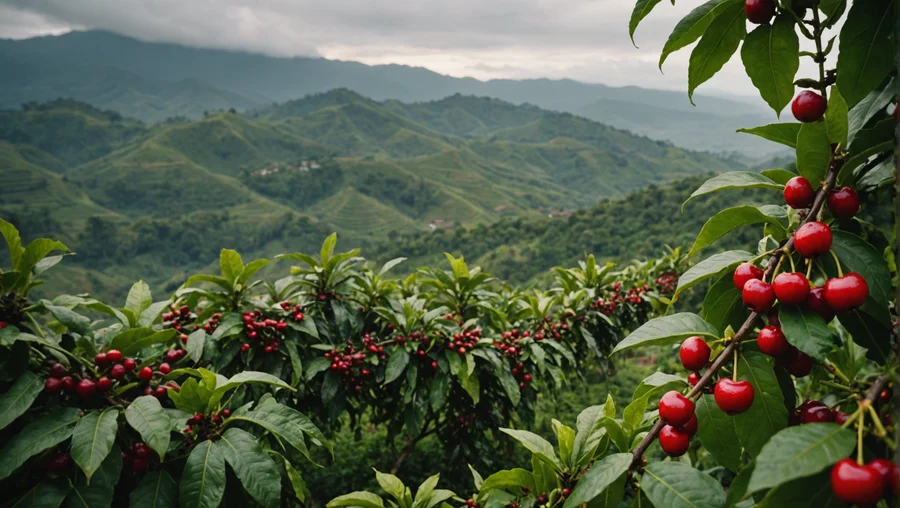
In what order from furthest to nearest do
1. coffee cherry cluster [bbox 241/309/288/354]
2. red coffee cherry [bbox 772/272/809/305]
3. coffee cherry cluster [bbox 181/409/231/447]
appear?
coffee cherry cluster [bbox 241/309/288/354] < coffee cherry cluster [bbox 181/409/231/447] < red coffee cherry [bbox 772/272/809/305]

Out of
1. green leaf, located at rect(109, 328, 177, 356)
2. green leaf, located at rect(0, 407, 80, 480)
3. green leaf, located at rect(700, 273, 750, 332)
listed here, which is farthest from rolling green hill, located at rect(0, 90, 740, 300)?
green leaf, located at rect(700, 273, 750, 332)

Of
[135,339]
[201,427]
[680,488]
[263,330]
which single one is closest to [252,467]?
[201,427]

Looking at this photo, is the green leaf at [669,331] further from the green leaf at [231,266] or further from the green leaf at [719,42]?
the green leaf at [231,266]

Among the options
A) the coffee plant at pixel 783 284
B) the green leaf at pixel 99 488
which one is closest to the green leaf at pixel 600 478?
the coffee plant at pixel 783 284

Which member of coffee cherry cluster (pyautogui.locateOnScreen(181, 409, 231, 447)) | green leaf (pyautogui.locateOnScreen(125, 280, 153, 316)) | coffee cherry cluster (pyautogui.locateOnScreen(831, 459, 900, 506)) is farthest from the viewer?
green leaf (pyautogui.locateOnScreen(125, 280, 153, 316))

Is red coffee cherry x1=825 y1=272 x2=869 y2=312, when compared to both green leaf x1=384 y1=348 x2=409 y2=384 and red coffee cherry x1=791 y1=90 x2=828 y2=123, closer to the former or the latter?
red coffee cherry x1=791 y1=90 x2=828 y2=123

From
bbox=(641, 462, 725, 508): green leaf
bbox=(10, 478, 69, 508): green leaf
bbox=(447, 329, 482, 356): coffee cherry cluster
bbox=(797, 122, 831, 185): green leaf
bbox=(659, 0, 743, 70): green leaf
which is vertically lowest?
bbox=(447, 329, 482, 356): coffee cherry cluster

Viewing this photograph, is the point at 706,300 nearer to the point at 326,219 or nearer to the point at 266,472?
the point at 266,472

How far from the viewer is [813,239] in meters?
0.86

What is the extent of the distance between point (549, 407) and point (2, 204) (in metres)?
105

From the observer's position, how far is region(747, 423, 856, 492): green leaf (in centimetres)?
60

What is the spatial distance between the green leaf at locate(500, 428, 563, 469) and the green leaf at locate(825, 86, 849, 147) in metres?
0.97

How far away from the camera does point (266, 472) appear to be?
62.0 inches

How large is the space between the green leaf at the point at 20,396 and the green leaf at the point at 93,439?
19 centimetres
